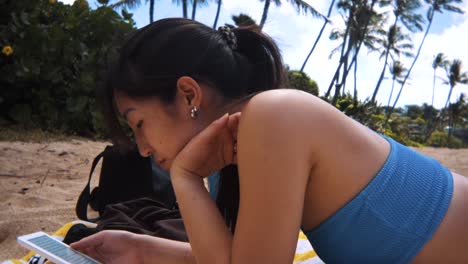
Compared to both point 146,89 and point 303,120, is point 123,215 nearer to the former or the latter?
point 146,89

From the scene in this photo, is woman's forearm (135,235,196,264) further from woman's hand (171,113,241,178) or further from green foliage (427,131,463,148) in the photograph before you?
green foliage (427,131,463,148)

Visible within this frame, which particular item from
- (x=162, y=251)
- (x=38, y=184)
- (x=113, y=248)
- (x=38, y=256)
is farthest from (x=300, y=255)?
(x=38, y=184)

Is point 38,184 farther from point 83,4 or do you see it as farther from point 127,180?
point 83,4

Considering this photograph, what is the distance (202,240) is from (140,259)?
0.54 meters

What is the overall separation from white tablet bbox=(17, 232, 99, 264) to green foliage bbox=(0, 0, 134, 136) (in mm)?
3894

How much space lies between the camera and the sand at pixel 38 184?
7.00 feet

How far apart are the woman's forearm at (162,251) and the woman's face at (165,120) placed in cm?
38

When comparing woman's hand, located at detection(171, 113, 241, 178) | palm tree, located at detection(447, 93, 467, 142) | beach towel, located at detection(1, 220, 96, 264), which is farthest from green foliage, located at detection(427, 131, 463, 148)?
woman's hand, located at detection(171, 113, 241, 178)

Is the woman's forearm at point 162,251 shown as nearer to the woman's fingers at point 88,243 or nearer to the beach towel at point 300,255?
the woman's fingers at point 88,243

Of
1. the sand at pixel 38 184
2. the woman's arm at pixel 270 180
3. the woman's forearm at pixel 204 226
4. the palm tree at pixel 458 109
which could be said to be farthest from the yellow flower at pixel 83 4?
the palm tree at pixel 458 109

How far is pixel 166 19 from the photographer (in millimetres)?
1272

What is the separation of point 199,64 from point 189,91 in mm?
83

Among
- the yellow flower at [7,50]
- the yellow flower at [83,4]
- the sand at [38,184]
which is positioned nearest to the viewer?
the sand at [38,184]

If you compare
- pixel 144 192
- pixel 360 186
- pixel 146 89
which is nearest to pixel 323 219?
pixel 360 186
